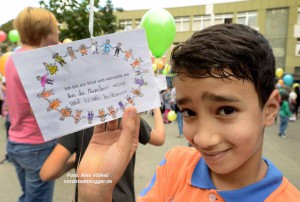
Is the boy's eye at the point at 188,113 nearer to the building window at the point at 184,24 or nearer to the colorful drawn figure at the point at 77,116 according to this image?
the colorful drawn figure at the point at 77,116

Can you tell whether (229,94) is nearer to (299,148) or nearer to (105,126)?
(105,126)

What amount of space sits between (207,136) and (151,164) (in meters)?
3.60

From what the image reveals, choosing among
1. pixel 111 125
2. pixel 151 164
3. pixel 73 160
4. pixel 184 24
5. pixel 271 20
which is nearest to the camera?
pixel 111 125

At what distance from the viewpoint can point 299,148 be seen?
18.6 ft

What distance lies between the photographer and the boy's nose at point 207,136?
2.62 ft

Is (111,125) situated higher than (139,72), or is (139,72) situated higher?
(139,72)

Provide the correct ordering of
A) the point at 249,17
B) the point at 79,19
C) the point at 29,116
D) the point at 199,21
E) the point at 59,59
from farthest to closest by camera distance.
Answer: the point at 199,21 < the point at 249,17 < the point at 79,19 < the point at 29,116 < the point at 59,59

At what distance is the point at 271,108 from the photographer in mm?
923

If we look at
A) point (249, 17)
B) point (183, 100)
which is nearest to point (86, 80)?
point (183, 100)

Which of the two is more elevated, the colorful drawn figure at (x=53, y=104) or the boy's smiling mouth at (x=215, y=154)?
the colorful drawn figure at (x=53, y=104)

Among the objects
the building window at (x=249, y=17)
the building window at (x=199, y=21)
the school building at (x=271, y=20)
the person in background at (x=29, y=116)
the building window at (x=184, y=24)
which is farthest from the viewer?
the building window at (x=184, y=24)

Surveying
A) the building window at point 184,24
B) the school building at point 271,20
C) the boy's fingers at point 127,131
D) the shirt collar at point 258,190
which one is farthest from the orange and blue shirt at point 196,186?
the building window at point 184,24

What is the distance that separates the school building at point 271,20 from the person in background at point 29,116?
1777 cm

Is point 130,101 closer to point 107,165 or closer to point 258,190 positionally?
point 107,165
